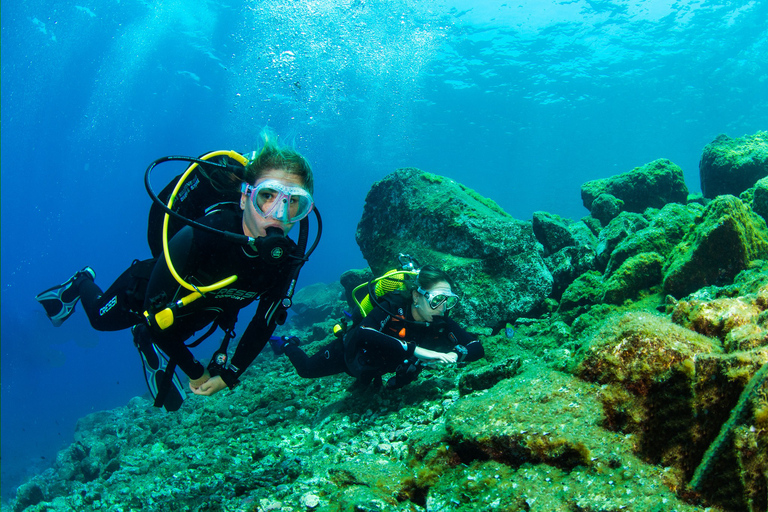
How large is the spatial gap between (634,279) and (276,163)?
477cm

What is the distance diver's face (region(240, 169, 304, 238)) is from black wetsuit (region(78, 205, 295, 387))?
0.09 meters

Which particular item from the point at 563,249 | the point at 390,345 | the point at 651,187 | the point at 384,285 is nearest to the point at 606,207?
the point at 651,187

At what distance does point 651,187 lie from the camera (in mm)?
8273

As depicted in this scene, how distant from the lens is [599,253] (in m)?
6.15

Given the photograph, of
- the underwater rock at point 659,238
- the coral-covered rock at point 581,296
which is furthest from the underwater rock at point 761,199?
the coral-covered rock at point 581,296

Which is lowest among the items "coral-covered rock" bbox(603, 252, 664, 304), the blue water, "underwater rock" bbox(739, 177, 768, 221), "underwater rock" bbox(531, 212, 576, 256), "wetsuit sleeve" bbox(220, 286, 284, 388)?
"coral-covered rock" bbox(603, 252, 664, 304)

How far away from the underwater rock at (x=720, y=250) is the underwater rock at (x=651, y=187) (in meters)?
4.66

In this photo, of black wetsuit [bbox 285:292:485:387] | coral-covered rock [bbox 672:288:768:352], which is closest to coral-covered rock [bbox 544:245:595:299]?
black wetsuit [bbox 285:292:485:387]

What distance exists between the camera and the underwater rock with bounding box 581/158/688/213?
27.1 ft

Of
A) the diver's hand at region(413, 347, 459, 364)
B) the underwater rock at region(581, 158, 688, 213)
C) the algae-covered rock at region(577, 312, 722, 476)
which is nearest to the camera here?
the algae-covered rock at region(577, 312, 722, 476)

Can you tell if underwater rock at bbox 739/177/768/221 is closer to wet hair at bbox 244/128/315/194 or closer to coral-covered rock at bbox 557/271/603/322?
coral-covered rock at bbox 557/271/603/322

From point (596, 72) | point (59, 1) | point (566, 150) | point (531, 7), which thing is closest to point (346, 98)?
point (531, 7)

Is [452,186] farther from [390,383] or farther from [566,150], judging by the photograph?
[566,150]

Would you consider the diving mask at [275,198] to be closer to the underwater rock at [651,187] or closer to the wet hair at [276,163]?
the wet hair at [276,163]
